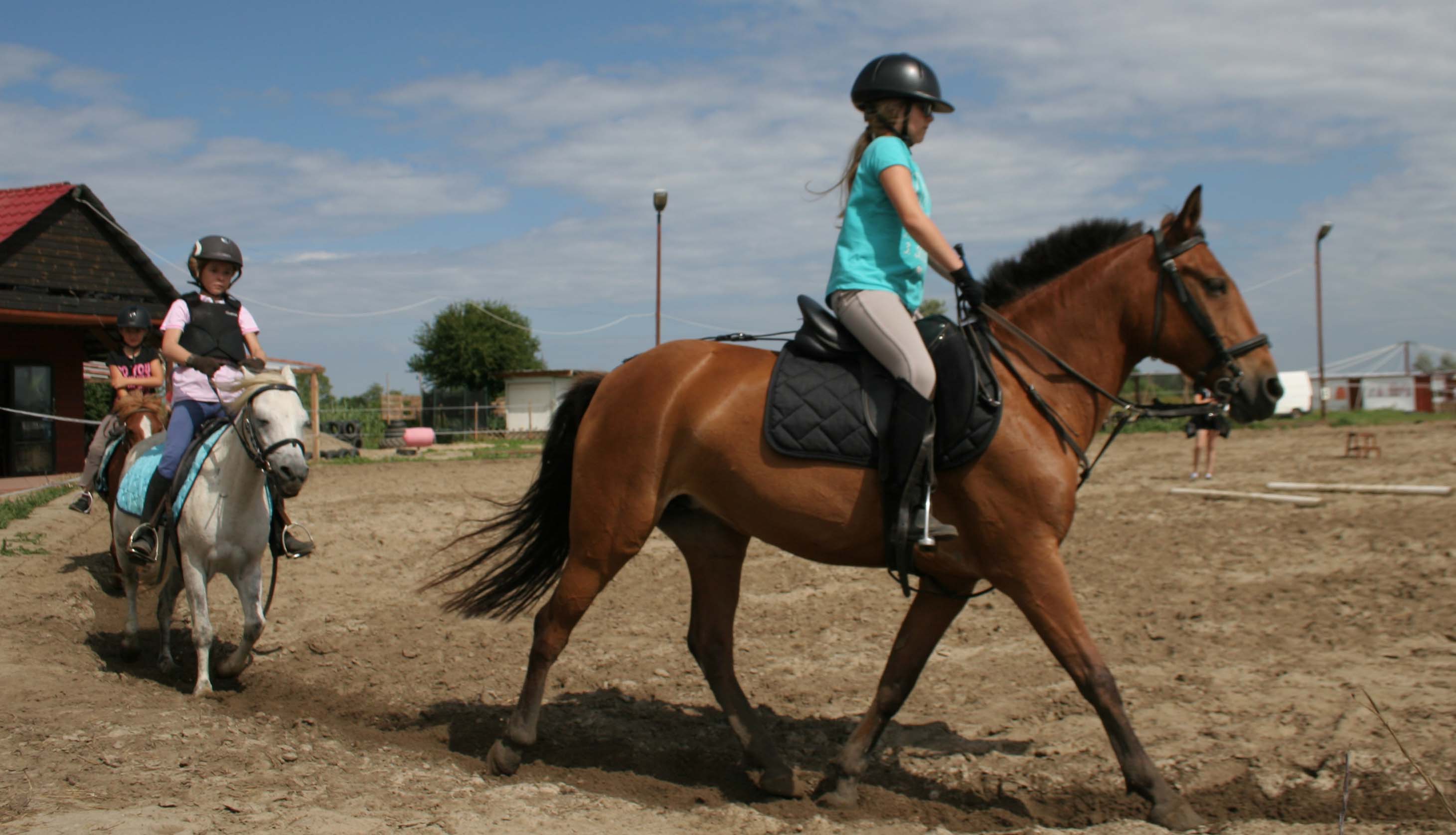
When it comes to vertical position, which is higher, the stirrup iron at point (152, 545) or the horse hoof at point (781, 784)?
the stirrup iron at point (152, 545)

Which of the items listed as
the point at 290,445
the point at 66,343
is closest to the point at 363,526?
the point at 290,445

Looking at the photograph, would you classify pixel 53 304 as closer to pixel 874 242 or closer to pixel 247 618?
pixel 247 618

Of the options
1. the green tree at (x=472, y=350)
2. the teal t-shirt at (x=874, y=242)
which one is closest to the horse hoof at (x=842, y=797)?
the teal t-shirt at (x=874, y=242)

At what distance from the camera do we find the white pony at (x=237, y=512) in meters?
5.87

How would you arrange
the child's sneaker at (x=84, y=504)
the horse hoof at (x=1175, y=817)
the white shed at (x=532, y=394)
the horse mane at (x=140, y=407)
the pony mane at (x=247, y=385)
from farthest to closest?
the white shed at (x=532, y=394) < the child's sneaker at (x=84, y=504) < the horse mane at (x=140, y=407) < the pony mane at (x=247, y=385) < the horse hoof at (x=1175, y=817)

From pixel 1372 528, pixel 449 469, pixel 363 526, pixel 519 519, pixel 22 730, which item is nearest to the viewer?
pixel 22 730

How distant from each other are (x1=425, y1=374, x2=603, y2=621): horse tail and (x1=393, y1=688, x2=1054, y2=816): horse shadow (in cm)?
70

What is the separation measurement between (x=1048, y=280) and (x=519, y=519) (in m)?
3.01

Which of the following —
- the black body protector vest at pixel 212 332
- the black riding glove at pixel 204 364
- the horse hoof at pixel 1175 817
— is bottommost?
the horse hoof at pixel 1175 817

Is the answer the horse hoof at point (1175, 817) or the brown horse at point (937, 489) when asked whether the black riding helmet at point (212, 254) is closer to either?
the brown horse at point (937, 489)

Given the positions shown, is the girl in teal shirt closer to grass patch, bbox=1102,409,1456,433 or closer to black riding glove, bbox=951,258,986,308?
black riding glove, bbox=951,258,986,308

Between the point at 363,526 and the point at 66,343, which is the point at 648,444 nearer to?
the point at 363,526

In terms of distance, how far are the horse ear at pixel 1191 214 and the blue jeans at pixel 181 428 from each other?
5792mm

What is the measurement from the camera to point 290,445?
225 inches
